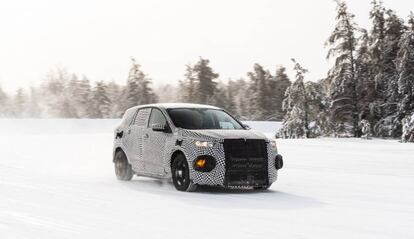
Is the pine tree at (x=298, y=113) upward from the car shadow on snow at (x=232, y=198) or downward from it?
upward

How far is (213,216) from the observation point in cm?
953

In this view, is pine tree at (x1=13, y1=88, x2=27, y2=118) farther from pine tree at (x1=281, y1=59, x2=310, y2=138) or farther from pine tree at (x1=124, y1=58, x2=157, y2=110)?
pine tree at (x1=281, y1=59, x2=310, y2=138)

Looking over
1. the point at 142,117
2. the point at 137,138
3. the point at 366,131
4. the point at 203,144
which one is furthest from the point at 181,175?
the point at 366,131

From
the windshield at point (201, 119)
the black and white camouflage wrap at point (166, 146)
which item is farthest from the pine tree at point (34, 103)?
the windshield at point (201, 119)

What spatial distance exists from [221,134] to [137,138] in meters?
2.55

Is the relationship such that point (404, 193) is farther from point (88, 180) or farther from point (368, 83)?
point (368, 83)

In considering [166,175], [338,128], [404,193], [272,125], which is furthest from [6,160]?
[272,125]

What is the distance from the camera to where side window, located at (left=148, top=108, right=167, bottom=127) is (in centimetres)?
1382

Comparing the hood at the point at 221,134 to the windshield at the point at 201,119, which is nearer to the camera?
the hood at the point at 221,134

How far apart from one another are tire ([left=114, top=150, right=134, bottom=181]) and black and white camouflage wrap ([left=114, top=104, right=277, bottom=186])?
0.18m

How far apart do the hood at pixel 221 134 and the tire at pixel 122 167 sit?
101 inches

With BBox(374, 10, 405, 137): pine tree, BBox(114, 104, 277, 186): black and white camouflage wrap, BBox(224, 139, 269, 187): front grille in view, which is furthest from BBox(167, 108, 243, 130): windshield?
BBox(374, 10, 405, 137): pine tree

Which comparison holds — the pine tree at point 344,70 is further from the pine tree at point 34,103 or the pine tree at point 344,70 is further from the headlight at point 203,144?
the pine tree at point 34,103

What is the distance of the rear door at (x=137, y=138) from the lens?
14.3 metres
